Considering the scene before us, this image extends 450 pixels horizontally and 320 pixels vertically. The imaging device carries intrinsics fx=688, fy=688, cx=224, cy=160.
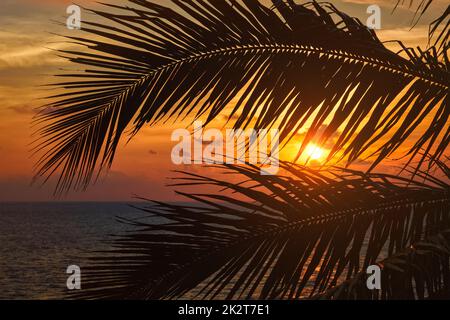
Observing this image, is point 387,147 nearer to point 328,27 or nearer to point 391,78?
point 391,78

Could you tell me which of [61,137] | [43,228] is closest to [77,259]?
[43,228]

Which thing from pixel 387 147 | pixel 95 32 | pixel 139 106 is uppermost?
pixel 95 32

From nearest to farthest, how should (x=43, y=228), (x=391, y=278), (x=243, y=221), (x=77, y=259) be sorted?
(x=391, y=278)
(x=243, y=221)
(x=77, y=259)
(x=43, y=228)

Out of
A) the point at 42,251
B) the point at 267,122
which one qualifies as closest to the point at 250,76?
the point at 267,122

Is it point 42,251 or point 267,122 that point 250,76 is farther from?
point 42,251

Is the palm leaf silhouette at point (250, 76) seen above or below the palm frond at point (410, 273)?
above

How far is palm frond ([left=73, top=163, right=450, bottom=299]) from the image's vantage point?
290cm

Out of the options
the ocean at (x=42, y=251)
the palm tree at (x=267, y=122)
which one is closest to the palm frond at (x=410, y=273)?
the palm tree at (x=267, y=122)

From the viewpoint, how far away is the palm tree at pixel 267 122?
292 cm

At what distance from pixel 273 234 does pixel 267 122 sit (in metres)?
0.49

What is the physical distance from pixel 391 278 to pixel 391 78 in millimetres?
956

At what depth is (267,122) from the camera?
303 centimetres

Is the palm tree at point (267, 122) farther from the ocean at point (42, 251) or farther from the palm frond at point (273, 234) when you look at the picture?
the ocean at point (42, 251)

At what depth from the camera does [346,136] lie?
2924 millimetres
